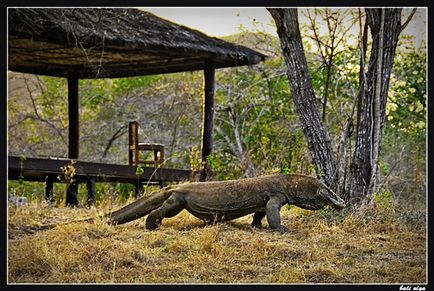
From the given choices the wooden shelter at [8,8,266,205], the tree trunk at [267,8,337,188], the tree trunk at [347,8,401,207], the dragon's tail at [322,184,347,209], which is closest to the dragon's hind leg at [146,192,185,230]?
the dragon's tail at [322,184,347,209]

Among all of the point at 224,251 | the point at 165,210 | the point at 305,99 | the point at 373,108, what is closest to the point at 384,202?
the point at 373,108

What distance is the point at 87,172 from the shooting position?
12.1m

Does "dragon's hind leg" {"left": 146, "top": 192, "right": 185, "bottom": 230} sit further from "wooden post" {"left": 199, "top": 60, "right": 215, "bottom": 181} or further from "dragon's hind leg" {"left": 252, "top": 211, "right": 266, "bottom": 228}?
"wooden post" {"left": 199, "top": 60, "right": 215, "bottom": 181}

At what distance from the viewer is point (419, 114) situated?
13.6 m

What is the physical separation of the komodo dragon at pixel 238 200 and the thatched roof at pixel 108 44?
6.26 ft

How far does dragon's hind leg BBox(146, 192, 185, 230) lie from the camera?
8383mm

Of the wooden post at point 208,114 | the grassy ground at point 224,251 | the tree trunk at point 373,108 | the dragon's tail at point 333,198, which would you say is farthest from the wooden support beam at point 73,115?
the dragon's tail at point 333,198

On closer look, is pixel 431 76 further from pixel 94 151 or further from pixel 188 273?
pixel 94 151

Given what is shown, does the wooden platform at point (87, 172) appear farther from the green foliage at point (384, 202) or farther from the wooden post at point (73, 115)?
the green foliage at point (384, 202)

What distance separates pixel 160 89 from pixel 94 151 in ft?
7.53

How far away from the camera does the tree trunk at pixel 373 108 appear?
9.43m

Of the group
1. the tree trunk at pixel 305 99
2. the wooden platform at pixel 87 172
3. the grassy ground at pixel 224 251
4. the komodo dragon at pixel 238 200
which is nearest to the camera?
the grassy ground at pixel 224 251

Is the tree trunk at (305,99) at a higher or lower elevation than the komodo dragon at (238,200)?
higher

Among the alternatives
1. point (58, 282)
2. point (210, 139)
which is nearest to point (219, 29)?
point (58, 282)
